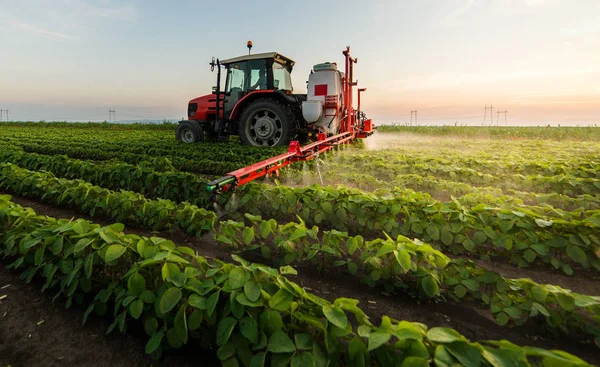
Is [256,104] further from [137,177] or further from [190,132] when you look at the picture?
[137,177]

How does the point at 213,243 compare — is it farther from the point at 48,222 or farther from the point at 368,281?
the point at 368,281

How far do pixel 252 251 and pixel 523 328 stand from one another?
7.02 feet

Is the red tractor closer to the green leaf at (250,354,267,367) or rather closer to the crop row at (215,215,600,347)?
the crop row at (215,215,600,347)

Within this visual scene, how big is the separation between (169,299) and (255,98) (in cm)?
756

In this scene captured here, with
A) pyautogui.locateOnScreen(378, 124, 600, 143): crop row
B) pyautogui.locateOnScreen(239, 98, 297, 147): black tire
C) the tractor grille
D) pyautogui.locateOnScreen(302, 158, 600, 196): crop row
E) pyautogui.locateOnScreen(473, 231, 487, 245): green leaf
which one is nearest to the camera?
pyautogui.locateOnScreen(473, 231, 487, 245): green leaf

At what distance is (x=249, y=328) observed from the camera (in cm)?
139

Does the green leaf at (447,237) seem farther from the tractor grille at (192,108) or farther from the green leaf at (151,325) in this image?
the tractor grille at (192,108)

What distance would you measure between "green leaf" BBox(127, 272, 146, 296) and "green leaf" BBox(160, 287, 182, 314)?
0.21 m

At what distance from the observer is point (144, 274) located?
1.81 meters

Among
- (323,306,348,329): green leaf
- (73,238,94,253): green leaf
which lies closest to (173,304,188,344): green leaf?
(323,306,348,329): green leaf

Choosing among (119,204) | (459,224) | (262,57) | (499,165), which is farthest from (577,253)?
(262,57)

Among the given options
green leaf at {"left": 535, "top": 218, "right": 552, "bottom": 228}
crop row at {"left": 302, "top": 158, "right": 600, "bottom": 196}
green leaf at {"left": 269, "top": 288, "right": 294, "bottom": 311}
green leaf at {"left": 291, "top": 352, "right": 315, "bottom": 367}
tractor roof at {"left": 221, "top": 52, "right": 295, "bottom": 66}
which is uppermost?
tractor roof at {"left": 221, "top": 52, "right": 295, "bottom": 66}

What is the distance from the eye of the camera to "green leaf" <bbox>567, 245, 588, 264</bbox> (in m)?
2.41

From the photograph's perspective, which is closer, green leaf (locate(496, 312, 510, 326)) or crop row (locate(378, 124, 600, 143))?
green leaf (locate(496, 312, 510, 326))
